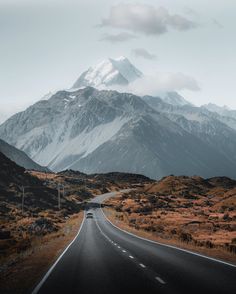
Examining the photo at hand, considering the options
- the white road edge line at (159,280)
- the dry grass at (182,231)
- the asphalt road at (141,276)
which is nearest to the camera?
the asphalt road at (141,276)

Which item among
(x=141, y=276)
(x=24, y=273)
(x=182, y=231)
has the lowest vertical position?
(x=24, y=273)

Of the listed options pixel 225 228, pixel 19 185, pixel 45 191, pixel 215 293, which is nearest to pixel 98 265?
pixel 215 293

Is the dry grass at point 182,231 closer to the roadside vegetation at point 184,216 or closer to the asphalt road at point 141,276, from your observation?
the roadside vegetation at point 184,216

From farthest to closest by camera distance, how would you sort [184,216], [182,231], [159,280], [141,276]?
1. [184,216]
2. [182,231]
3. [141,276]
4. [159,280]

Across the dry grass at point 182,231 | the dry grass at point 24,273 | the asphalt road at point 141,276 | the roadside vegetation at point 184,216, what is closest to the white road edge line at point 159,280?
the asphalt road at point 141,276

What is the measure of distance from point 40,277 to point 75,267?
3453mm

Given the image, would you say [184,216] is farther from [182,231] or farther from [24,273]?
[24,273]

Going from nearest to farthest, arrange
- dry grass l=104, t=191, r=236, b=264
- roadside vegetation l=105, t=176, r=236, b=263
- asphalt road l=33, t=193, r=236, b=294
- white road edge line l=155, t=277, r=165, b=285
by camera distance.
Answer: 1. asphalt road l=33, t=193, r=236, b=294
2. white road edge line l=155, t=277, r=165, b=285
3. dry grass l=104, t=191, r=236, b=264
4. roadside vegetation l=105, t=176, r=236, b=263

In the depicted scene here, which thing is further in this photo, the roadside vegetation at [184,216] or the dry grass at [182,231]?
the roadside vegetation at [184,216]

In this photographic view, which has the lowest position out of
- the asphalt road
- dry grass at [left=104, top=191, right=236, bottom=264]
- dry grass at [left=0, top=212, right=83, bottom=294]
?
dry grass at [left=0, top=212, right=83, bottom=294]

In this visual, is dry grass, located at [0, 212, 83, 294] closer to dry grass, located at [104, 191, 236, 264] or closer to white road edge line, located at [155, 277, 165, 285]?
white road edge line, located at [155, 277, 165, 285]

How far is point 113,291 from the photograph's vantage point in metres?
16.1

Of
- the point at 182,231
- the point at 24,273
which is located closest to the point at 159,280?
the point at 24,273

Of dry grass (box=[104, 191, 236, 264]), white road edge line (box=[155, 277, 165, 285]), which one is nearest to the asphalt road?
white road edge line (box=[155, 277, 165, 285])
